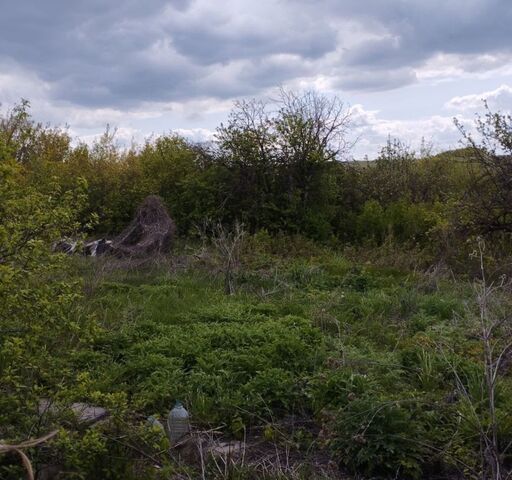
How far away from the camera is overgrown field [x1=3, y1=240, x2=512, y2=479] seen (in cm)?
451

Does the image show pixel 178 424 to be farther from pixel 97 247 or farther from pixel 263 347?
pixel 97 247

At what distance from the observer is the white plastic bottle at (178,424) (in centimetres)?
501

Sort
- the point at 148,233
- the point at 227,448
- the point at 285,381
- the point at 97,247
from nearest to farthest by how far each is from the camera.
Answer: the point at 227,448 → the point at 285,381 → the point at 97,247 → the point at 148,233

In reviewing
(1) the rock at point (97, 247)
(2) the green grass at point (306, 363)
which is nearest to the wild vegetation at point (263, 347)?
(2) the green grass at point (306, 363)

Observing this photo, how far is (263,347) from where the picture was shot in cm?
633

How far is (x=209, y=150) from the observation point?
17.2 meters

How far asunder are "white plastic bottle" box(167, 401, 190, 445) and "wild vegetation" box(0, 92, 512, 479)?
11cm

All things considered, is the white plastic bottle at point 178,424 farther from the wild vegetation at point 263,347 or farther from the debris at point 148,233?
the debris at point 148,233

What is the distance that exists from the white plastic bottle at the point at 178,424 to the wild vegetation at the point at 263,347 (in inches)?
4.3

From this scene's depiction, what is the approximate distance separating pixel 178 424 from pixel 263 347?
4.83ft

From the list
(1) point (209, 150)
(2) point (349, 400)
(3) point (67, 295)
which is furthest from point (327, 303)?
(1) point (209, 150)

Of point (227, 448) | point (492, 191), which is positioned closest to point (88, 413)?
point (227, 448)

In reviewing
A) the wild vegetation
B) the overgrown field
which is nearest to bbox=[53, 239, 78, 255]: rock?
the wild vegetation

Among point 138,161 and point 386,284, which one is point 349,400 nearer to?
point 386,284
